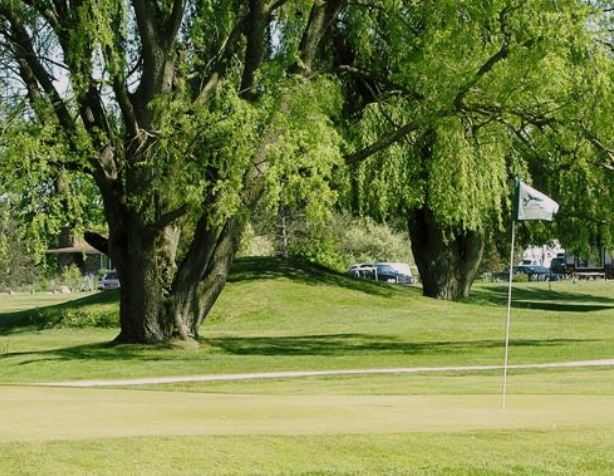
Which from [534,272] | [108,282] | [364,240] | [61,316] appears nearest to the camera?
[61,316]

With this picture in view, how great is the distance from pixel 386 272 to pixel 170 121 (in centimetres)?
5393

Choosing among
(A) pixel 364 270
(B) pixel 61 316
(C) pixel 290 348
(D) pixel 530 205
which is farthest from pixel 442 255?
(A) pixel 364 270

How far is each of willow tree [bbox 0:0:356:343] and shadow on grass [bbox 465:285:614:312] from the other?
68.5 ft

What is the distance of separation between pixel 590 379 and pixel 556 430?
879cm

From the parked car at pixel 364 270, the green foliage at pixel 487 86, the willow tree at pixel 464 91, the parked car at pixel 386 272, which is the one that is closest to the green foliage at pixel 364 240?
the parked car at pixel 364 270

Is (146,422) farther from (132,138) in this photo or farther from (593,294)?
(593,294)

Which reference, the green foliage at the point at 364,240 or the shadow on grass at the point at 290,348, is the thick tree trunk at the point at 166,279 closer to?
the shadow on grass at the point at 290,348

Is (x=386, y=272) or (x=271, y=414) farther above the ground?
(x=271, y=414)

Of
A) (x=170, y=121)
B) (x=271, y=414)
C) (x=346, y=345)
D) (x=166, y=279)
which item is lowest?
(x=346, y=345)

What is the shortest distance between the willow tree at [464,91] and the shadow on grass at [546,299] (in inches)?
561

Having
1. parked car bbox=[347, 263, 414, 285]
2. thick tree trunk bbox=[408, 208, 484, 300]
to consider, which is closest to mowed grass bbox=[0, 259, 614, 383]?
thick tree trunk bbox=[408, 208, 484, 300]

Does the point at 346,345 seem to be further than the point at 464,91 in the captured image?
Yes

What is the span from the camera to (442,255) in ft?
135

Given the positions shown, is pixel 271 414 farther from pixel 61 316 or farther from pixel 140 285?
pixel 61 316
